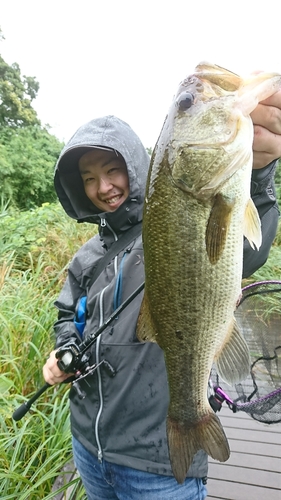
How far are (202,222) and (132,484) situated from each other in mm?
1079

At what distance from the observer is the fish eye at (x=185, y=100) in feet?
3.62

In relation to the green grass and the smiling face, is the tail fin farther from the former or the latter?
the green grass

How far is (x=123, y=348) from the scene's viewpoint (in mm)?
1496

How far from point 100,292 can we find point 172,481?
79 cm

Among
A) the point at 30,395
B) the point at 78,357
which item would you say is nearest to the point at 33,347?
the point at 30,395

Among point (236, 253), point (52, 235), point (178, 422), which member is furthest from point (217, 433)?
point (52, 235)

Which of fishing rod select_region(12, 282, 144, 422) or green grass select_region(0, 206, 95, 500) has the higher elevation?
fishing rod select_region(12, 282, 144, 422)

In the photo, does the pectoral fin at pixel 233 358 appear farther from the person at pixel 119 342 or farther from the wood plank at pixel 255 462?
the wood plank at pixel 255 462

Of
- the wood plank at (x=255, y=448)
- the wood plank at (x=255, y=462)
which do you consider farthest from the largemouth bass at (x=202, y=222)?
the wood plank at (x=255, y=448)

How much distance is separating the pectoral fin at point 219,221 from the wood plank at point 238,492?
1935mm

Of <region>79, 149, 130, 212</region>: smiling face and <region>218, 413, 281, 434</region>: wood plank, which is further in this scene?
<region>218, 413, 281, 434</region>: wood plank

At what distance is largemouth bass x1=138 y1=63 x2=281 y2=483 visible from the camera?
3.45ft

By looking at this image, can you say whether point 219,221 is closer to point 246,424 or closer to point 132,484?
point 132,484

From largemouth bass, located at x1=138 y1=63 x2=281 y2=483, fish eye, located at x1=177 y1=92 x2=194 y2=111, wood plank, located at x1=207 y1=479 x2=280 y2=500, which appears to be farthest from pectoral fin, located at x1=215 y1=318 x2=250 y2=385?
wood plank, located at x1=207 y1=479 x2=280 y2=500
